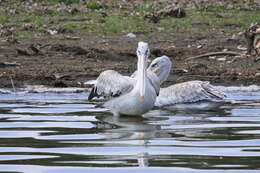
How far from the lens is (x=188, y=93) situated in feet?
36.3

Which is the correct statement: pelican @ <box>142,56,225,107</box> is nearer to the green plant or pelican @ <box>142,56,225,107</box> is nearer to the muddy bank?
the muddy bank

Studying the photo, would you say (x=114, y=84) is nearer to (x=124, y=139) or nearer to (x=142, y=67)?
(x=142, y=67)

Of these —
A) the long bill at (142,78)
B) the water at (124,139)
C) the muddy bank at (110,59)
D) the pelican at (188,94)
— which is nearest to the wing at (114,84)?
the water at (124,139)

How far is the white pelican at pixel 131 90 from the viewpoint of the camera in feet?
29.7

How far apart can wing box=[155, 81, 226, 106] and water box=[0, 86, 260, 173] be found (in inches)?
15.7

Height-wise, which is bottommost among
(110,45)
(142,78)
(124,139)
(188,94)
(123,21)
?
(188,94)

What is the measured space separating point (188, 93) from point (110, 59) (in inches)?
151

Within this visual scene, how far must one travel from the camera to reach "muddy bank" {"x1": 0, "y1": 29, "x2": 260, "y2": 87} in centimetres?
1322

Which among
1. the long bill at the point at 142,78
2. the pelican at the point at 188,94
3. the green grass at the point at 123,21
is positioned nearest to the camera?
the long bill at the point at 142,78

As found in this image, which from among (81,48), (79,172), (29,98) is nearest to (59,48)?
(81,48)

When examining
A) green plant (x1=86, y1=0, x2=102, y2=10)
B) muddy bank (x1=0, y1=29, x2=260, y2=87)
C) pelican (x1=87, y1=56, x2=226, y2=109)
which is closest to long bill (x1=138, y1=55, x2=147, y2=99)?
pelican (x1=87, y1=56, x2=226, y2=109)

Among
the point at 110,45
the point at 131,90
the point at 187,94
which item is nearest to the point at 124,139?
the point at 131,90

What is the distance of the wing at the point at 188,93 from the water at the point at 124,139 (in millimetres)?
398

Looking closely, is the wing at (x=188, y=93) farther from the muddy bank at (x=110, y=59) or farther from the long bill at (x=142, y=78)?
the muddy bank at (x=110, y=59)
